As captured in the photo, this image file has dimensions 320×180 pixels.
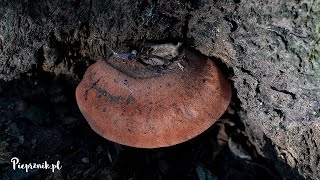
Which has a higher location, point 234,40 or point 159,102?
point 234,40

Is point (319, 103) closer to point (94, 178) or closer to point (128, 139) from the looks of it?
point (128, 139)

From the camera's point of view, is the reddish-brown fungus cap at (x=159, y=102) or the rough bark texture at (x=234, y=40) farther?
the reddish-brown fungus cap at (x=159, y=102)

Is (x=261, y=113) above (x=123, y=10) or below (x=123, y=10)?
below

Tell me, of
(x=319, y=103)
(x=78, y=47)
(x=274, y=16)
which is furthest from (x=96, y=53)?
(x=319, y=103)
